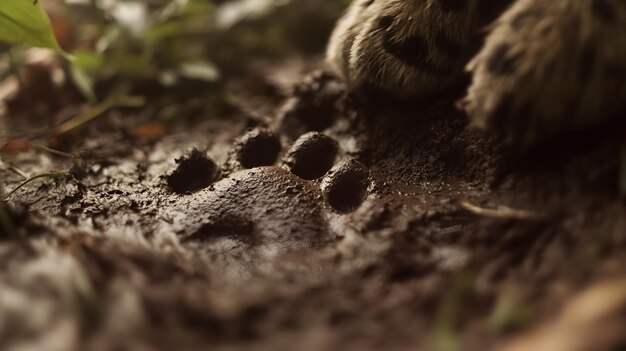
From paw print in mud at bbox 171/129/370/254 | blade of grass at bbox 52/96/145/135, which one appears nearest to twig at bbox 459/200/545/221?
paw print in mud at bbox 171/129/370/254

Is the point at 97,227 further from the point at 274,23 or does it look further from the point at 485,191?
the point at 274,23

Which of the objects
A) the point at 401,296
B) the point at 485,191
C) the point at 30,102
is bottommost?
the point at 401,296

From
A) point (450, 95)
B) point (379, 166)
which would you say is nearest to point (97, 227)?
point (379, 166)

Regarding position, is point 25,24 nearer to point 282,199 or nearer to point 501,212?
point 282,199

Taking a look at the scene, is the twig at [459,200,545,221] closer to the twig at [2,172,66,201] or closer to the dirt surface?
the dirt surface

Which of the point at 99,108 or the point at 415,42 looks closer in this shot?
the point at 415,42

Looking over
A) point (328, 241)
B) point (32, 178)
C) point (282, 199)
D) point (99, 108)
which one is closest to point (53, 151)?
point (32, 178)
